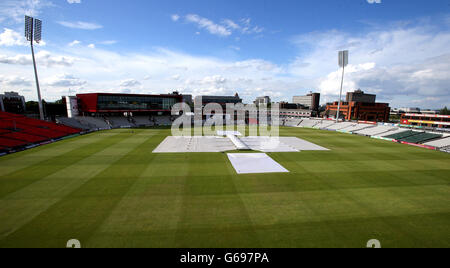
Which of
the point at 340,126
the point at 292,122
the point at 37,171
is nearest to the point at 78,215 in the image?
Result: the point at 37,171

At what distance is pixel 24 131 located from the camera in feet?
105

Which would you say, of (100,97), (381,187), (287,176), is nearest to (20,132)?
(100,97)

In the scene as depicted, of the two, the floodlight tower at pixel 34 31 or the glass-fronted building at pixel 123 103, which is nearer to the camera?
the floodlight tower at pixel 34 31

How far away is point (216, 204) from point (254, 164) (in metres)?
9.30

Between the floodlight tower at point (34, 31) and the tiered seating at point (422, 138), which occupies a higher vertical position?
the floodlight tower at point (34, 31)

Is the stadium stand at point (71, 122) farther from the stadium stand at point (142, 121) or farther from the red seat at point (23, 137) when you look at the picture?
the red seat at point (23, 137)

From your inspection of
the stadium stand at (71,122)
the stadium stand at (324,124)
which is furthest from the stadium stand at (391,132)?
the stadium stand at (71,122)

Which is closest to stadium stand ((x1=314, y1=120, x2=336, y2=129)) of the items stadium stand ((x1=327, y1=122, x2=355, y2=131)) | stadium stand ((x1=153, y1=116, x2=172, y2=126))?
stadium stand ((x1=327, y1=122, x2=355, y2=131))

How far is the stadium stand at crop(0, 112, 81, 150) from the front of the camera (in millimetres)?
27061

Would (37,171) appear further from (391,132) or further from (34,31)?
(391,132)

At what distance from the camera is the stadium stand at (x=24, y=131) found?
27061mm

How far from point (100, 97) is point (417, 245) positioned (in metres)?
64.6

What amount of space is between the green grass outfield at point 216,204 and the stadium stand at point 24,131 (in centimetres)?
790
